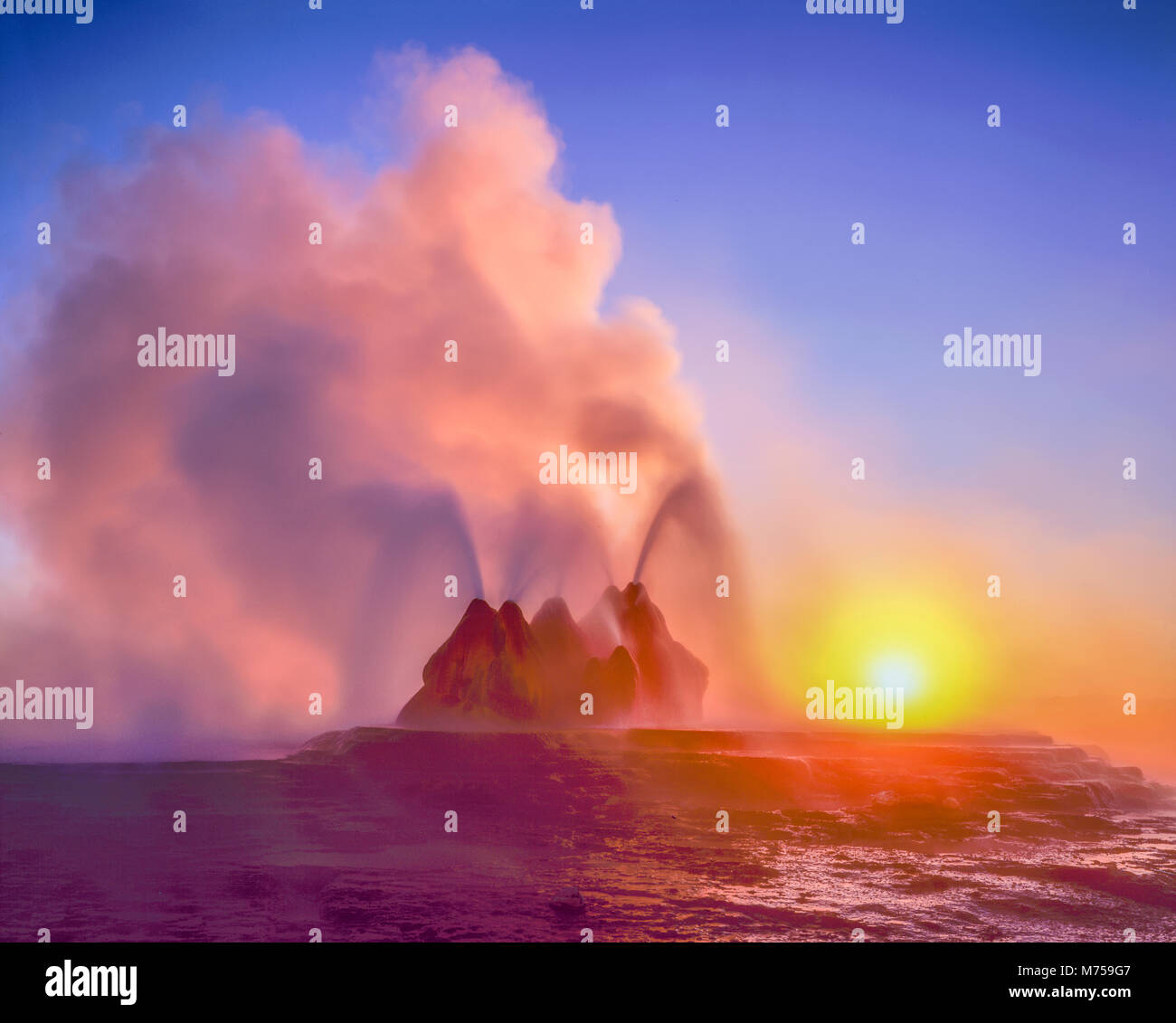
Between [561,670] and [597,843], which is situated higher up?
[561,670]

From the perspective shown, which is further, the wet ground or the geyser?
the geyser

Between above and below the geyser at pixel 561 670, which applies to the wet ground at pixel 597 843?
below

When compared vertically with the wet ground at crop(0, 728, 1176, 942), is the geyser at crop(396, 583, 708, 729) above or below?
above

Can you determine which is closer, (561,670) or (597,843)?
(597,843)

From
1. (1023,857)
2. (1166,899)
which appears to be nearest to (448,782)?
(1023,857)

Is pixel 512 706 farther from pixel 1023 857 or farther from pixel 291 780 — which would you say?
pixel 1023 857

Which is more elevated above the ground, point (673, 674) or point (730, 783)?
point (673, 674)

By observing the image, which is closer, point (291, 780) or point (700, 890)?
point (700, 890)

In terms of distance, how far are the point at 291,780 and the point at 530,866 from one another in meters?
12.2

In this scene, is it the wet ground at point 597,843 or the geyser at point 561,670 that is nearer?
the wet ground at point 597,843

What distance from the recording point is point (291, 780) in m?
27.0
